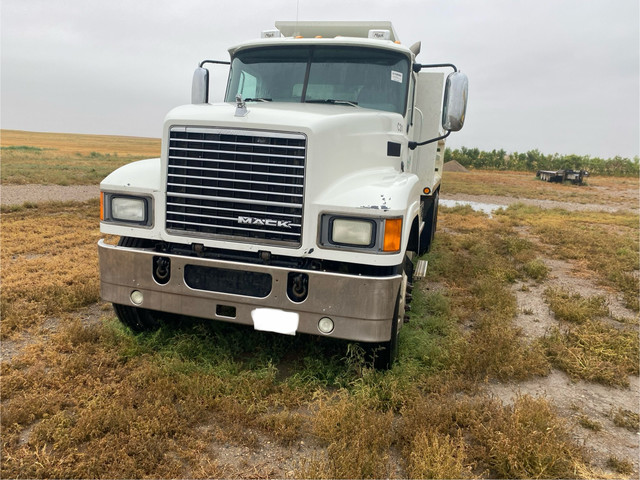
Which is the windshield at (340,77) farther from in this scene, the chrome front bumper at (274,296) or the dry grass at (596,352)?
the dry grass at (596,352)

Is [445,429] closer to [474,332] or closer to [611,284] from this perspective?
[474,332]

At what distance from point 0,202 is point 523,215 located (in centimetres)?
1607

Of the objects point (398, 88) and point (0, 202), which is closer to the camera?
point (398, 88)

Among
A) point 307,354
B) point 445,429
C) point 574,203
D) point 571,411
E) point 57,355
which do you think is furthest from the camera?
point 574,203

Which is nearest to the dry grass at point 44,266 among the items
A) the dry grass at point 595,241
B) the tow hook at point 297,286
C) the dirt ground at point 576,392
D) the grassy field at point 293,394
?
the grassy field at point 293,394

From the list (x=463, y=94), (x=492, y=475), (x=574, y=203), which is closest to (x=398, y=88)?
(x=463, y=94)

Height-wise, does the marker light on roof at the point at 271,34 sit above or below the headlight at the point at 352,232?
above

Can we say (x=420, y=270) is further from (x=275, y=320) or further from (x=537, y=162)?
(x=537, y=162)

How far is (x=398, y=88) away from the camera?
16.9 feet

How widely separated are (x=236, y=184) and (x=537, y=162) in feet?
183

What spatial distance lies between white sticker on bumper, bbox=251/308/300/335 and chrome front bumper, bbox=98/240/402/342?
31 mm

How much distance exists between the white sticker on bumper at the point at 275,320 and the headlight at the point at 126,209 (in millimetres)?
1257

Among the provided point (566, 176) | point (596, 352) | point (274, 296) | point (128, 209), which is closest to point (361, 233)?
point (274, 296)

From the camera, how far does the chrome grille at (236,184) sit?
361 centimetres
